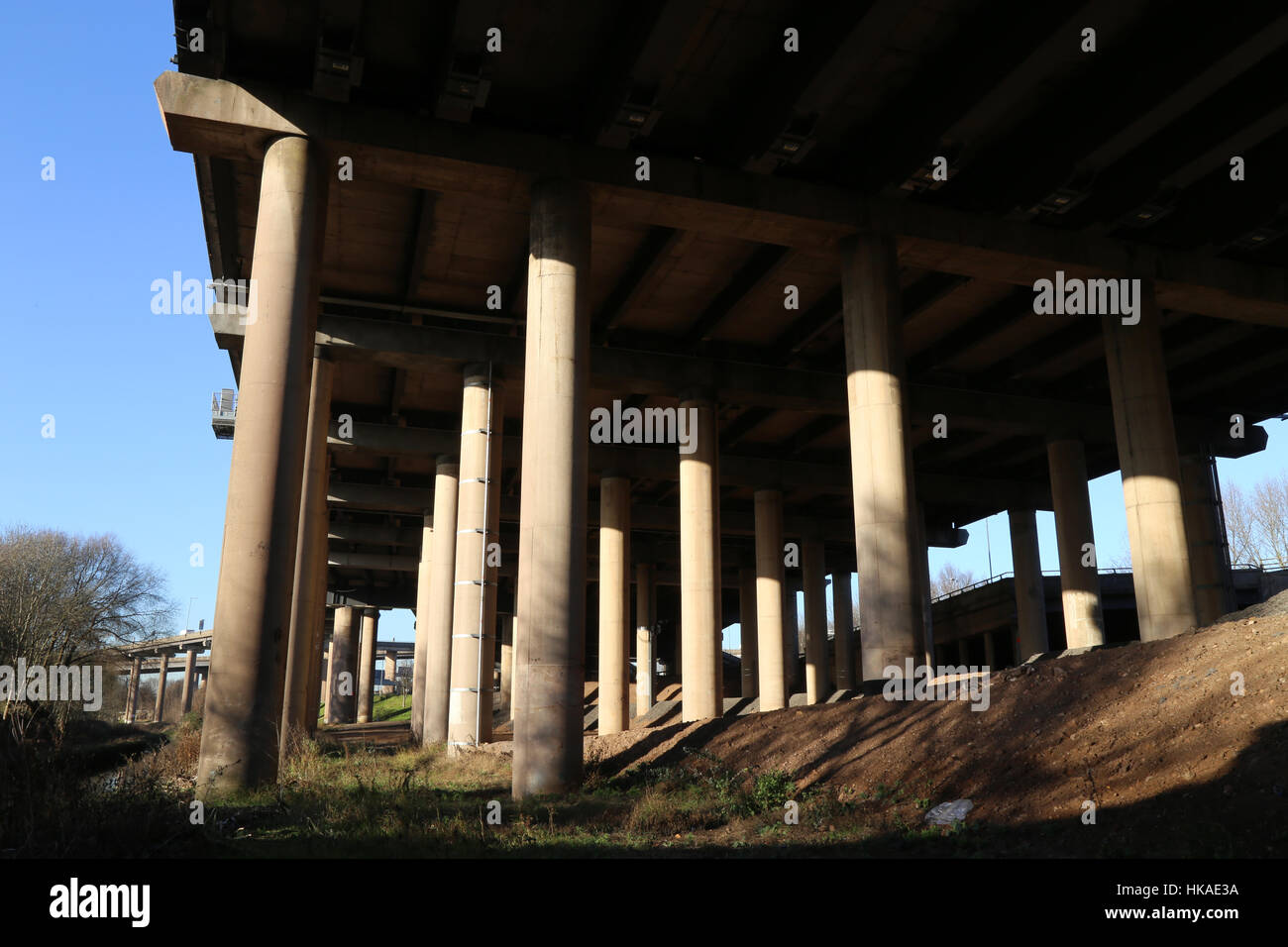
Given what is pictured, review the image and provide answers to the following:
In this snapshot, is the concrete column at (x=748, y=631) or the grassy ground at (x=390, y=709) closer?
the concrete column at (x=748, y=631)

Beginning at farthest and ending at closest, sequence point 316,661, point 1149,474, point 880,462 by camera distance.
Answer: point 316,661
point 1149,474
point 880,462

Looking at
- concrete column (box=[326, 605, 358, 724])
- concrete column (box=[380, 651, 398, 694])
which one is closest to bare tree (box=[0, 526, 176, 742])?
concrete column (box=[326, 605, 358, 724])

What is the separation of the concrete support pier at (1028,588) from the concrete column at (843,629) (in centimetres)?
1452

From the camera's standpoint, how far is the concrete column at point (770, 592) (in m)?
39.2

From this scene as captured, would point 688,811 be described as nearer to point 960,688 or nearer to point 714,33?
point 960,688

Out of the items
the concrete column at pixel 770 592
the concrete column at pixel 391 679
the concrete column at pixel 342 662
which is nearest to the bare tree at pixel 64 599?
the concrete column at pixel 342 662

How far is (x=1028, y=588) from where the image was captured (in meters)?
40.9

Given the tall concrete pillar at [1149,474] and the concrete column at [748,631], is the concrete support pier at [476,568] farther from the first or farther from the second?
the concrete column at [748,631]

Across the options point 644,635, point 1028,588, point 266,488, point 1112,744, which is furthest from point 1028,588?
point 266,488

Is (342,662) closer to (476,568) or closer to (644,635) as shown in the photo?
(644,635)

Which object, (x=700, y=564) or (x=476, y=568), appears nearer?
(x=476, y=568)

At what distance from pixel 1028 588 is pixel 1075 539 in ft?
24.1

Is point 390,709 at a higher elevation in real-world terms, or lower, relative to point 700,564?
lower

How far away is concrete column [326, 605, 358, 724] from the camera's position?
220 feet
